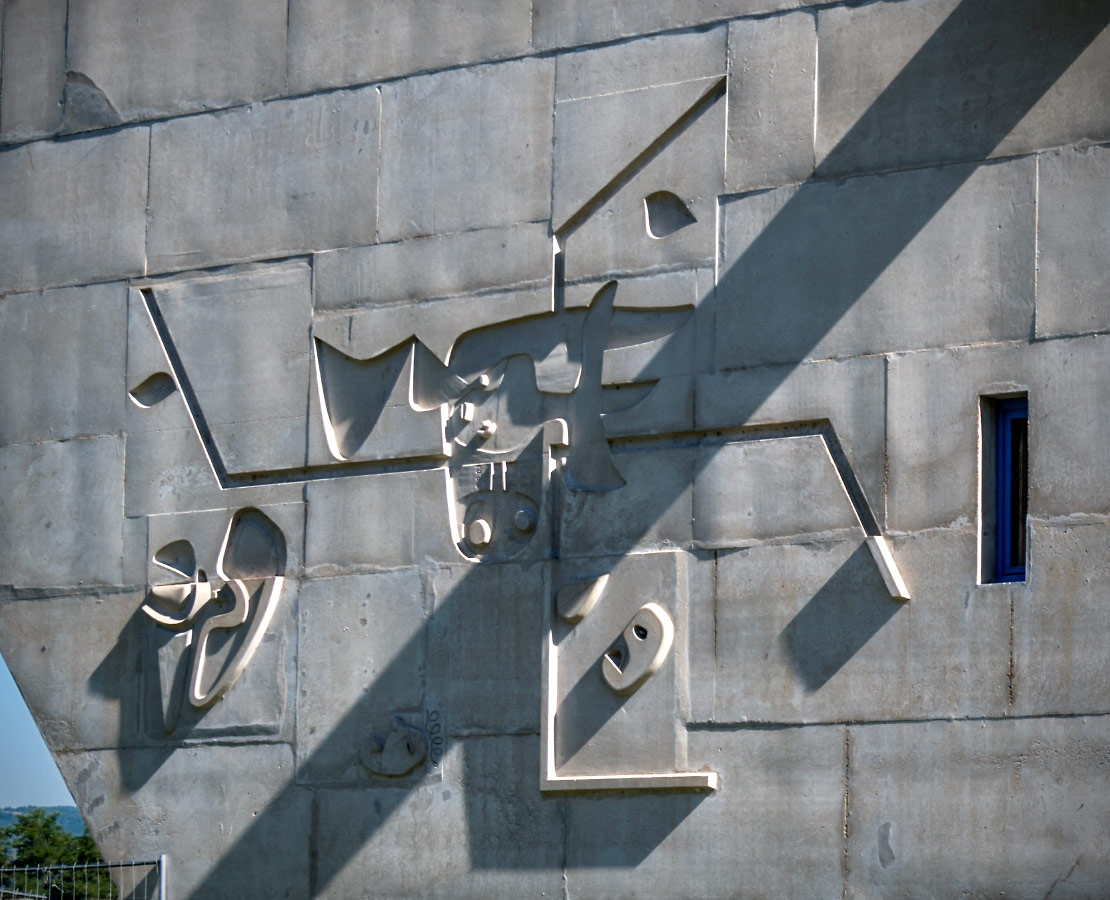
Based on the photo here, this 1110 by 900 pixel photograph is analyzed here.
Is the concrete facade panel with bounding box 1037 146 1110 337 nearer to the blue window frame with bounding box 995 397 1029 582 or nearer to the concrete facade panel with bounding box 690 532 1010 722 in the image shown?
the blue window frame with bounding box 995 397 1029 582

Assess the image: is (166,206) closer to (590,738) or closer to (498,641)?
(498,641)

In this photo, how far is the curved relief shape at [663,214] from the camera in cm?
1162

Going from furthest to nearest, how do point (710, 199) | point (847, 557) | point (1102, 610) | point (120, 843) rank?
1. point (120, 843)
2. point (710, 199)
3. point (847, 557)
4. point (1102, 610)

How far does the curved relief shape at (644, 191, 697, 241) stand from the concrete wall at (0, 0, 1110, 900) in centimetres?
2

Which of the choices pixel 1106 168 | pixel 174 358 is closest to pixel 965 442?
pixel 1106 168

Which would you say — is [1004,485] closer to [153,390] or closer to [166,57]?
[153,390]

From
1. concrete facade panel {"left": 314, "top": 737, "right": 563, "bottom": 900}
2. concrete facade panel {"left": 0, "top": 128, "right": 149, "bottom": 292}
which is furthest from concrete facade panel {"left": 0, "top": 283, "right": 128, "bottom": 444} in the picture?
concrete facade panel {"left": 314, "top": 737, "right": 563, "bottom": 900}

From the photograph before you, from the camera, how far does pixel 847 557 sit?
35.3 ft

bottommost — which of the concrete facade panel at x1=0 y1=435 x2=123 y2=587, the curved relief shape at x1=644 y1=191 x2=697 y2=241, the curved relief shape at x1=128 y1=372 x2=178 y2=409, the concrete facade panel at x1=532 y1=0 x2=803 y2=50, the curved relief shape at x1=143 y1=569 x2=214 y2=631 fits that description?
the curved relief shape at x1=143 y1=569 x2=214 y2=631

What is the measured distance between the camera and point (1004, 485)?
10.6 meters

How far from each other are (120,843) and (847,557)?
5.18m

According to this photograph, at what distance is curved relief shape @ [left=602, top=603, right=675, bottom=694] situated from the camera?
36.4 feet

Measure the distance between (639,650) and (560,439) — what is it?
1.37 m

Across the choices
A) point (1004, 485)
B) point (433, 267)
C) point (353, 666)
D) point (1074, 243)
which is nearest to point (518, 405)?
point (433, 267)
